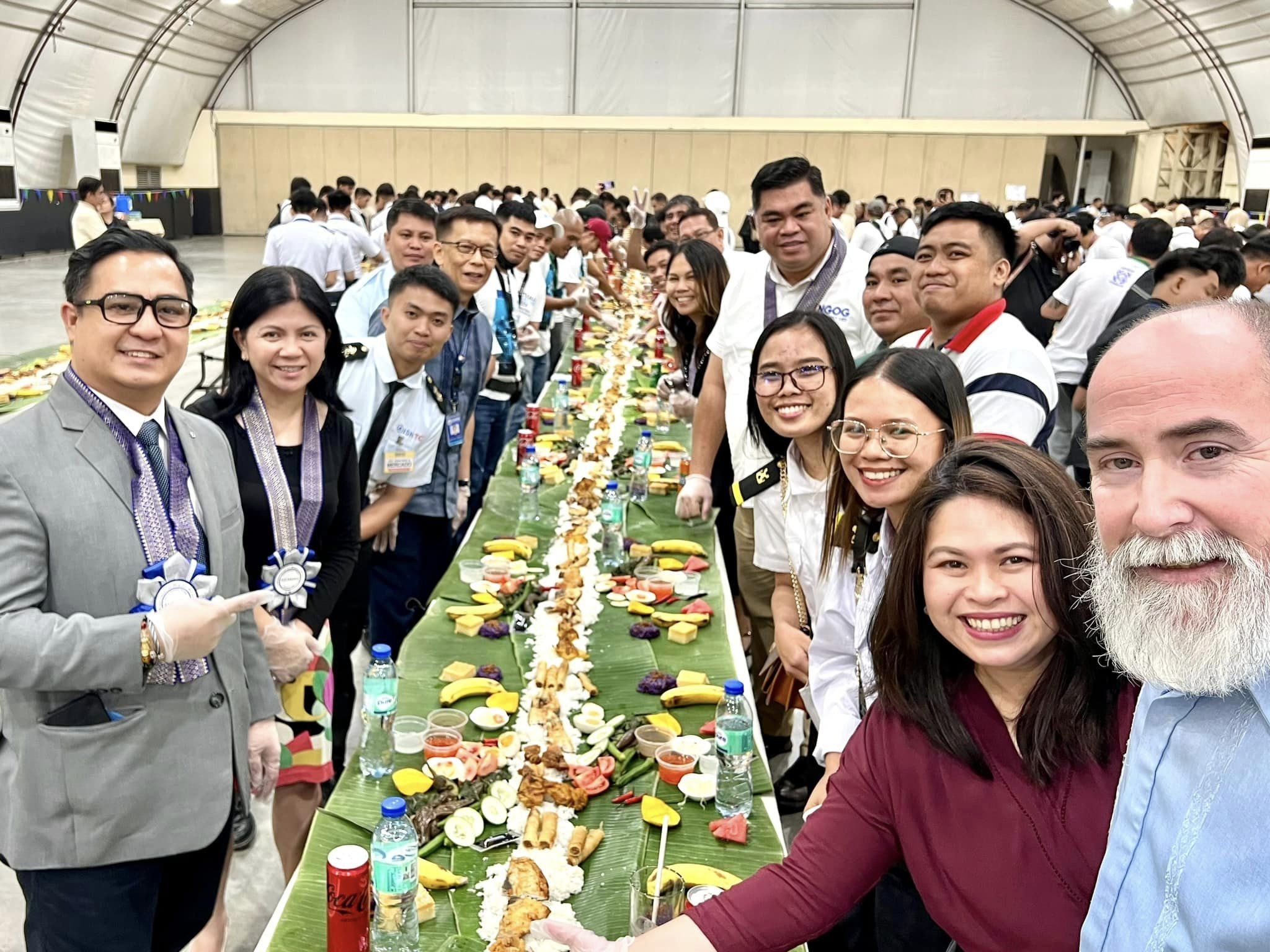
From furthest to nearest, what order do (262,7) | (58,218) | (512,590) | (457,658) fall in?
(262,7) < (58,218) < (512,590) < (457,658)

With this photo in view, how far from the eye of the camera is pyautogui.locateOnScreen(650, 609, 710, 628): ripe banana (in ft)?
10.0

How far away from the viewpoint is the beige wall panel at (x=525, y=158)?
22.6 metres

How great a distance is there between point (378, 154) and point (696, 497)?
21.7 metres

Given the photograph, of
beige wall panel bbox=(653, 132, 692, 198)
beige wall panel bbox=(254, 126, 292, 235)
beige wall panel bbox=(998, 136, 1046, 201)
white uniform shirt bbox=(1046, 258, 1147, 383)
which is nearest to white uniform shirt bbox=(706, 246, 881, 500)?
white uniform shirt bbox=(1046, 258, 1147, 383)

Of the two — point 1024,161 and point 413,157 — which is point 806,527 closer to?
point 1024,161

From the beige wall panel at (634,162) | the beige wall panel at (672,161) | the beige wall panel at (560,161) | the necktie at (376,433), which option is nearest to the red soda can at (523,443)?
the necktie at (376,433)

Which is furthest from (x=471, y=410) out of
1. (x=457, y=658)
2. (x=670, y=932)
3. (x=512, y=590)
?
→ (x=670, y=932)

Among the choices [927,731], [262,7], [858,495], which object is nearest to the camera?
[927,731]

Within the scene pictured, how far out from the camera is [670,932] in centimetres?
141

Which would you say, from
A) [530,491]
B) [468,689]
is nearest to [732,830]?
[468,689]

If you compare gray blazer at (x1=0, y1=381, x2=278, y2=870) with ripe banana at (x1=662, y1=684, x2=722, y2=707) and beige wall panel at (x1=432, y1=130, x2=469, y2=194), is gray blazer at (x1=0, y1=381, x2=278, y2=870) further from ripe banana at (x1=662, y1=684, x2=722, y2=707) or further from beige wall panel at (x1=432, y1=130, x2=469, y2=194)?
beige wall panel at (x1=432, y1=130, x2=469, y2=194)

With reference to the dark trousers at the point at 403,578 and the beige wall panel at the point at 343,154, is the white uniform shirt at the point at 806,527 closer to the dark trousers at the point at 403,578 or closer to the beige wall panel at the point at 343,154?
the dark trousers at the point at 403,578

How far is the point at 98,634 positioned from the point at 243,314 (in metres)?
1.05

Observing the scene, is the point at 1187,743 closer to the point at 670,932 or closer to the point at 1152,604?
the point at 1152,604
